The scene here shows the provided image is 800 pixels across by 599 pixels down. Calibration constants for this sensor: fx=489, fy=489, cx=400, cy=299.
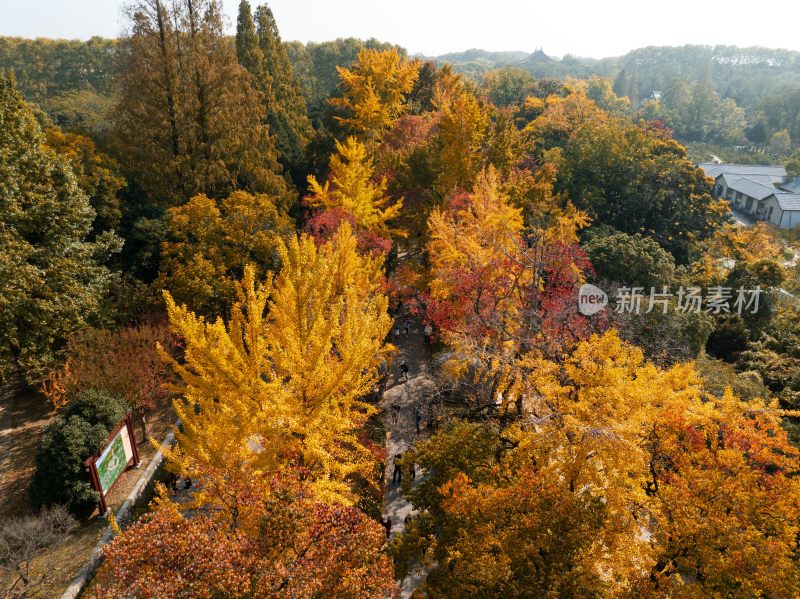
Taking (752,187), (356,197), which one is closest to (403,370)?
(356,197)

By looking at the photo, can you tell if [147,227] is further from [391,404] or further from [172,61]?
[391,404]

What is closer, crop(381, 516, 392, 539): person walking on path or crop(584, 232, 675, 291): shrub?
crop(381, 516, 392, 539): person walking on path

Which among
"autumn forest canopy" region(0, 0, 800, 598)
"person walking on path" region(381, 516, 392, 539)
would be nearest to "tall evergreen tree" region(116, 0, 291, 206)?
"autumn forest canopy" region(0, 0, 800, 598)

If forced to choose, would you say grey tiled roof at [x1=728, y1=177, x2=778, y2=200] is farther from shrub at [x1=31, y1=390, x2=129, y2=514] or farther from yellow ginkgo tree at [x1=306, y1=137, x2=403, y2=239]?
shrub at [x1=31, y1=390, x2=129, y2=514]

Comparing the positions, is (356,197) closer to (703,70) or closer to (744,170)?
(744,170)

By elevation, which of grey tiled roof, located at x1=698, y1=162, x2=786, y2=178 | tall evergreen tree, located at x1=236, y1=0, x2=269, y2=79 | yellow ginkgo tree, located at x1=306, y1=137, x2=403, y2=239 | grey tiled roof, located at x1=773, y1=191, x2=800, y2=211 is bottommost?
grey tiled roof, located at x1=773, y1=191, x2=800, y2=211

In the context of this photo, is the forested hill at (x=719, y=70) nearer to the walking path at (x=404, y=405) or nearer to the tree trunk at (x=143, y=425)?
the walking path at (x=404, y=405)
